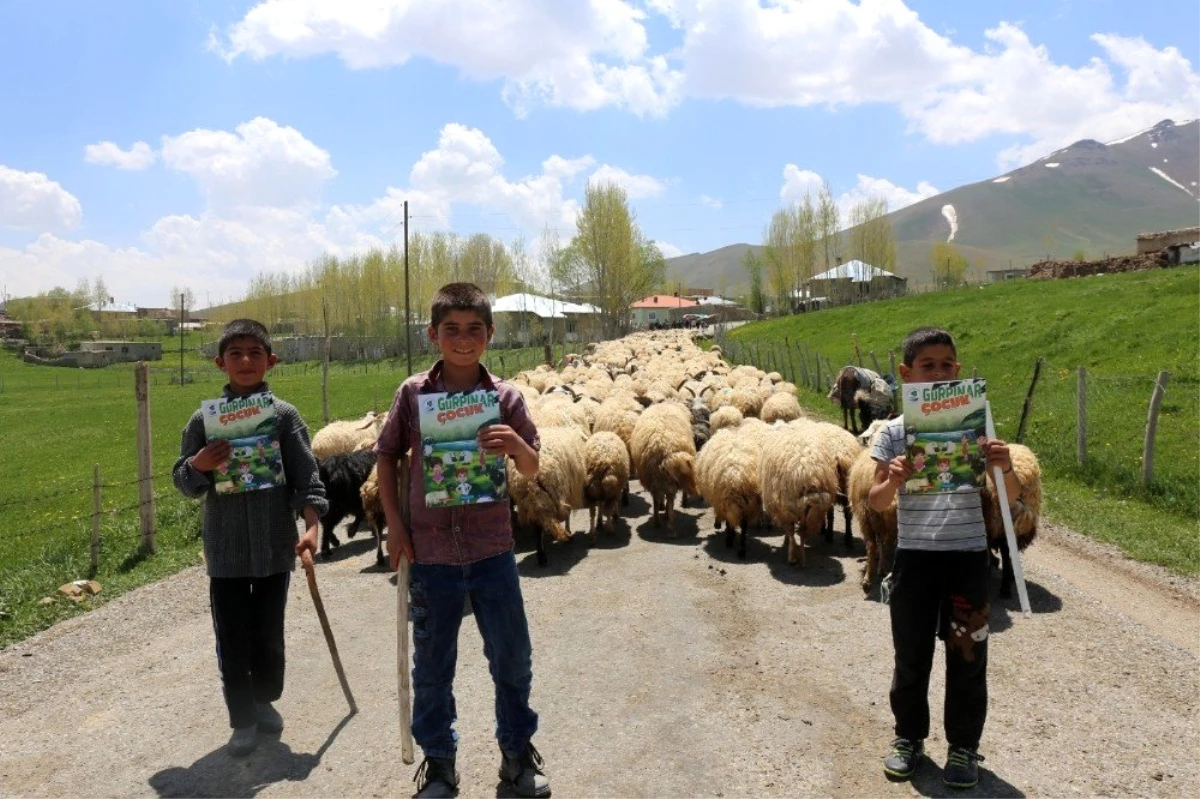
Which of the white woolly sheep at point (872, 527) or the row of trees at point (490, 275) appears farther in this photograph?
the row of trees at point (490, 275)

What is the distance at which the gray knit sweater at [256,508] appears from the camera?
13.4ft

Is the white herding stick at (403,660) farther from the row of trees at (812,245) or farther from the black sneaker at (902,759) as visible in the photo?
the row of trees at (812,245)

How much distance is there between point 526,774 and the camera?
3646 mm

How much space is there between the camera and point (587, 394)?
14422mm

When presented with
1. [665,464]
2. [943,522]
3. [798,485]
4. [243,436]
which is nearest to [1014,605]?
[798,485]

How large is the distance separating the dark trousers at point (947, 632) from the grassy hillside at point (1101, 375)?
4976mm

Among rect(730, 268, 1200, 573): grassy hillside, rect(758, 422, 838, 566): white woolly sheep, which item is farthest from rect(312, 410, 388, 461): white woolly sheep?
rect(730, 268, 1200, 573): grassy hillside

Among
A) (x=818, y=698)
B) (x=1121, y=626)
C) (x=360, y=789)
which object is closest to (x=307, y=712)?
(x=360, y=789)

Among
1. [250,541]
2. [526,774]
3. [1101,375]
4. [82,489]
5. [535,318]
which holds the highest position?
[535,318]

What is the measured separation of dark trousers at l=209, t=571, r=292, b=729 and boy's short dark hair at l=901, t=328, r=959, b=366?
366 cm

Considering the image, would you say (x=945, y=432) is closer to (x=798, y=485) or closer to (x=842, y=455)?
(x=798, y=485)

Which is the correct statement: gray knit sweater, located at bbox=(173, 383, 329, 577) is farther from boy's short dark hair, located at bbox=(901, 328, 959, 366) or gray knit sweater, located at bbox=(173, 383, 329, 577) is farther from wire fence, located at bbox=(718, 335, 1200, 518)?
wire fence, located at bbox=(718, 335, 1200, 518)

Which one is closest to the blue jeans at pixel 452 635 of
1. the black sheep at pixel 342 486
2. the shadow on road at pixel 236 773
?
the shadow on road at pixel 236 773

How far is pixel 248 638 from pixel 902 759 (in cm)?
365
